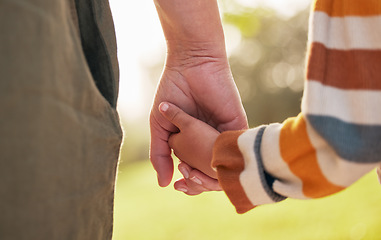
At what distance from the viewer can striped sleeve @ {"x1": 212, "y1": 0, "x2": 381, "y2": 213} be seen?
2.53ft

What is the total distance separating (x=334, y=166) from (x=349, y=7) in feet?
1.03

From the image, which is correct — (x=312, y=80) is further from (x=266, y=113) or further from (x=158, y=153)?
(x=266, y=113)

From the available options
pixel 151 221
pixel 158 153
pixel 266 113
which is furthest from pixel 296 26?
pixel 158 153

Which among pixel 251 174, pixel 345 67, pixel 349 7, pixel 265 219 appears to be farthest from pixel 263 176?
pixel 265 219

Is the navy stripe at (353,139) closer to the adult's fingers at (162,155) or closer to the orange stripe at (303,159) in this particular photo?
the orange stripe at (303,159)

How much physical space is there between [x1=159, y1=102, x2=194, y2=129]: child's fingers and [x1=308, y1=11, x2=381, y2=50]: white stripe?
19.1 inches

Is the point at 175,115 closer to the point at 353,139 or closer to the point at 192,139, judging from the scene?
the point at 192,139

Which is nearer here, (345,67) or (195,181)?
(345,67)

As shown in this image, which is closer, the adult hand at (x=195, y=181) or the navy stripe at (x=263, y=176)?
the navy stripe at (x=263, y=176)

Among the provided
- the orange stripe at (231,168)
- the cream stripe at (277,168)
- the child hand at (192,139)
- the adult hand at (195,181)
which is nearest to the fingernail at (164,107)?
the child hand at (192,139)

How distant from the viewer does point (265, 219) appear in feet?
9.62

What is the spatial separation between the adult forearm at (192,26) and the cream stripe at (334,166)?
0.56m

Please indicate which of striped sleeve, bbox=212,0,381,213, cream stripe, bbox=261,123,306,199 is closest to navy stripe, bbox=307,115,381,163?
striped sleeve, bbox=212,0,381,213

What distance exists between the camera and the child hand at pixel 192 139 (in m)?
1.14
